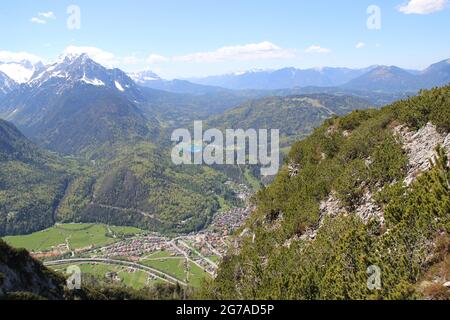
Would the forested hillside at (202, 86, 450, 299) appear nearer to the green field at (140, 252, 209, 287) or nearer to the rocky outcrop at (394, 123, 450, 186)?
the rocky outcrop at (394, 123, 450, 186)

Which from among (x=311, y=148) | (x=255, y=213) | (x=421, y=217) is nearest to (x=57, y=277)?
A: (x=255, y=213)

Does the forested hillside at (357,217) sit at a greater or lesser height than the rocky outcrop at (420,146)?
lesser

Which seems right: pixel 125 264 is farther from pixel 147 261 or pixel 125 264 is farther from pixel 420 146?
pixel 420 146

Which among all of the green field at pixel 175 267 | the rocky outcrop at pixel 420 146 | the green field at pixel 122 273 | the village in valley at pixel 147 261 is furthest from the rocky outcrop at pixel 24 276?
the green field at pixel 175 267

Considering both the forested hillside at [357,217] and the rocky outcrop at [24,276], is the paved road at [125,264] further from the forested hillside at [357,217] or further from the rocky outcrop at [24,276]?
the forested hillside at [357,217]

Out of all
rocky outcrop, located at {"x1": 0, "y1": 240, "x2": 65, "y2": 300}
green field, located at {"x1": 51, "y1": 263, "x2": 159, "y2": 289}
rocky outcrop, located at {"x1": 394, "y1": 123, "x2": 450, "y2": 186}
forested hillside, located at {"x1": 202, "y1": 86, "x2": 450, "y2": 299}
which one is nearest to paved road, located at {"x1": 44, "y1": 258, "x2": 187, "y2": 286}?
green field, located at {"x1": 51, "y1": 263, "x2": 159, "y2": 289}

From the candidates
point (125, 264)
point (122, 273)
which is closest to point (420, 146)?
point (122, 273)

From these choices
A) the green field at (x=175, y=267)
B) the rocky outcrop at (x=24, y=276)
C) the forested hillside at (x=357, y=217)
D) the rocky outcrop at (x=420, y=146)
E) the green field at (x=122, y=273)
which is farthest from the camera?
the green field at (x=175, y=267)

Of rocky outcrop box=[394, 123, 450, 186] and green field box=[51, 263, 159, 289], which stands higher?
rocky outcrop box=[394, 123, 450, 186]
